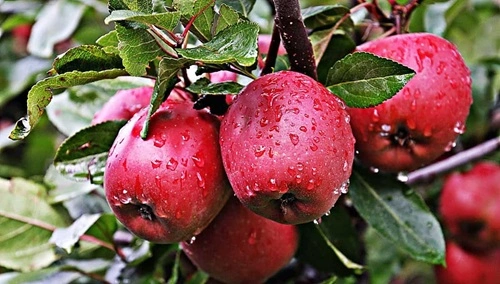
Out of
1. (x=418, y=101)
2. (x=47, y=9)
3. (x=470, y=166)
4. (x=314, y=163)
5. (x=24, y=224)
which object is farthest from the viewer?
(x=47, y=9)

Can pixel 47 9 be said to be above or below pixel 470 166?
above

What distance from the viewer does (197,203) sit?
0.67 m

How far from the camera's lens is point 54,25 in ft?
4.87

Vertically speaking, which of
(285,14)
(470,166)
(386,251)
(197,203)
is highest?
(285,14)

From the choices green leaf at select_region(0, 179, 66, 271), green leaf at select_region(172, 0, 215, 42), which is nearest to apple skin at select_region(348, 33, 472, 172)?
green leaf at select_region(172, 0, 215, 42)

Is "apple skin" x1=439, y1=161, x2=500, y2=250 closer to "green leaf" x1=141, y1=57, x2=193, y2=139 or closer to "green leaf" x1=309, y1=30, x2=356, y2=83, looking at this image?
"green leaf" x1=309, y1=30, x2=356, y2=83

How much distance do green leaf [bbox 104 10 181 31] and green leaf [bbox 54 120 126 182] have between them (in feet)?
0.77

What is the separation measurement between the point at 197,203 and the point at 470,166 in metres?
0.93

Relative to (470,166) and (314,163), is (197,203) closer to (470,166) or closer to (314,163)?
(314,163)

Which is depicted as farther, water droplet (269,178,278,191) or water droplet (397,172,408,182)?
water droplet (397,172,408,182)

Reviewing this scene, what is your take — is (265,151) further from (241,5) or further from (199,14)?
(241,5)

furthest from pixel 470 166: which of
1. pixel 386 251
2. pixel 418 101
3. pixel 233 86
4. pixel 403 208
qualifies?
pixel 233 86

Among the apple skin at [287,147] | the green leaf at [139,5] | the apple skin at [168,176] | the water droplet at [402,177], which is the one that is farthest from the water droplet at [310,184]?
the water droplet at [402,177]

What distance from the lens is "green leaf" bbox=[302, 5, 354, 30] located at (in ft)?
2.77
